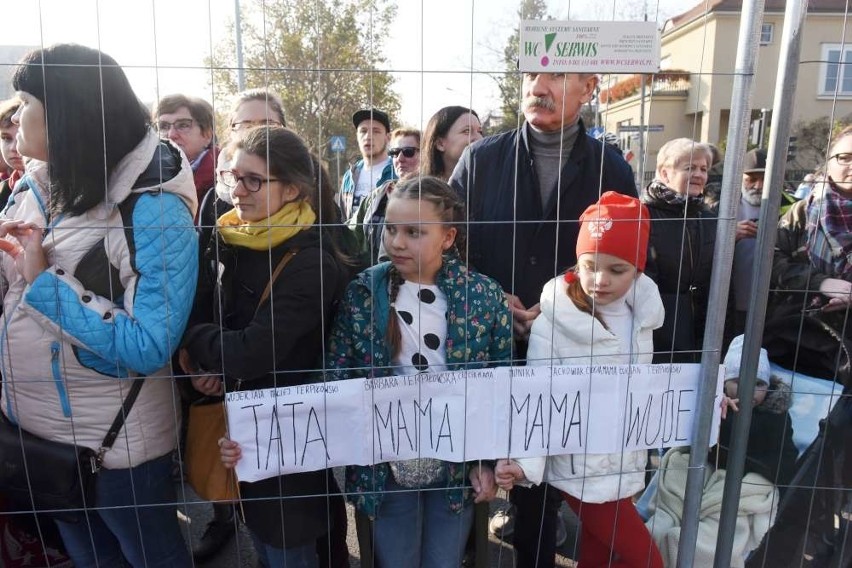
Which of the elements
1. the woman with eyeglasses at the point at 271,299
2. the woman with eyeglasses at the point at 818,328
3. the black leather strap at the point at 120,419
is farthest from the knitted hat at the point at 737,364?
the black leather strap at the point at 120,419

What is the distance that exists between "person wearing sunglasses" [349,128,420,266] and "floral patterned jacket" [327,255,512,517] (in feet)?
0.40

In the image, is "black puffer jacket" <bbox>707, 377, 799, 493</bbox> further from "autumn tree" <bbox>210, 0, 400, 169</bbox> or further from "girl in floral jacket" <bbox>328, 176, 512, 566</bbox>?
"autumn tree" <bbox>210, 0, 400, 169</bbox>

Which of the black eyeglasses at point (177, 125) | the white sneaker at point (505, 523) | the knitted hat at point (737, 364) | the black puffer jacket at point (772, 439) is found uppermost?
the black eyeglasses at point (177, 125)

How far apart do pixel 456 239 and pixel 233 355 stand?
72cm

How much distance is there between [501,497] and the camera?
3.13 m

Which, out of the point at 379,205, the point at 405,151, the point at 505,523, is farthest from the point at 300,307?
the point at 405,151

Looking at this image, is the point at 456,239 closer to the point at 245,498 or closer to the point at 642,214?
the point at 642,214

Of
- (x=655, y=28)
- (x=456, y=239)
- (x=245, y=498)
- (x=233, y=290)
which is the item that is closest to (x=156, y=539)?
(x=245, y=498)

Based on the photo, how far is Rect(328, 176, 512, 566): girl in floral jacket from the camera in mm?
1735

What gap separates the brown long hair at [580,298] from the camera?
1.81 metres

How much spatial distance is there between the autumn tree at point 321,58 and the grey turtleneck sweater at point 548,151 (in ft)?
2.15

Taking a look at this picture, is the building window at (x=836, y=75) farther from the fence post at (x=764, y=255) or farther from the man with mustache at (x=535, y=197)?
the man with mustache at (x=535, y=197)

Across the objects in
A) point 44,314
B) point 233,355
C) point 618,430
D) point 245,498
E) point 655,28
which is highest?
point 655,28

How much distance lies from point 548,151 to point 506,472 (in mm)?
1101
